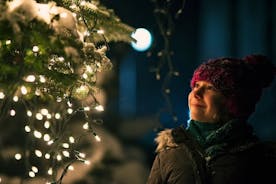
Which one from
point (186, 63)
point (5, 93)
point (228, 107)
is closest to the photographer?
point (5, 93)

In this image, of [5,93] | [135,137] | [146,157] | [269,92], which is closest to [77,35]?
[5,93]

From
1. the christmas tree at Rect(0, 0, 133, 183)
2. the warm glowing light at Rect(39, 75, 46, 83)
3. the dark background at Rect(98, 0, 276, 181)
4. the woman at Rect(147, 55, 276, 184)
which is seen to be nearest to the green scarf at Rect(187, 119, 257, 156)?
→ the woman at Rect(147, 55, 276, 184)

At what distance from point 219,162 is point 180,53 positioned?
4.73 metres

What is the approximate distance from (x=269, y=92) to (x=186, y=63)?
5.56 ft

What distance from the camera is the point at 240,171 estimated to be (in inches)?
73.9

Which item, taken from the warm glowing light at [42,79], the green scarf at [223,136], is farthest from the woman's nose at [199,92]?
the warm glowing light at [42,79]

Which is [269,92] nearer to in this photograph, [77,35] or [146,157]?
[146,157]

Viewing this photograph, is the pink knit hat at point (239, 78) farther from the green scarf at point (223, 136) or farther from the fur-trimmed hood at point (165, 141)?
the fur-trimmed hood at point (165, 141)

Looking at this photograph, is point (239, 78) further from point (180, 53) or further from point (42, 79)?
point (180, 53)

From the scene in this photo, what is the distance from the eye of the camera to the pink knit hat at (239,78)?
1986 mm

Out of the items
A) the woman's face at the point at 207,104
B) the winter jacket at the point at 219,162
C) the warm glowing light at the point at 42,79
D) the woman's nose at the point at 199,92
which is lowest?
the winter jacket at the point at 219,162

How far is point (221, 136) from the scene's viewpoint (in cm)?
190

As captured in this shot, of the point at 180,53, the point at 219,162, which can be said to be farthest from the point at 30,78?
the point at 180,53

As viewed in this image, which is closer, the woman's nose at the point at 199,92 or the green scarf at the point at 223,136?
the green scarf at the point at 223,136
